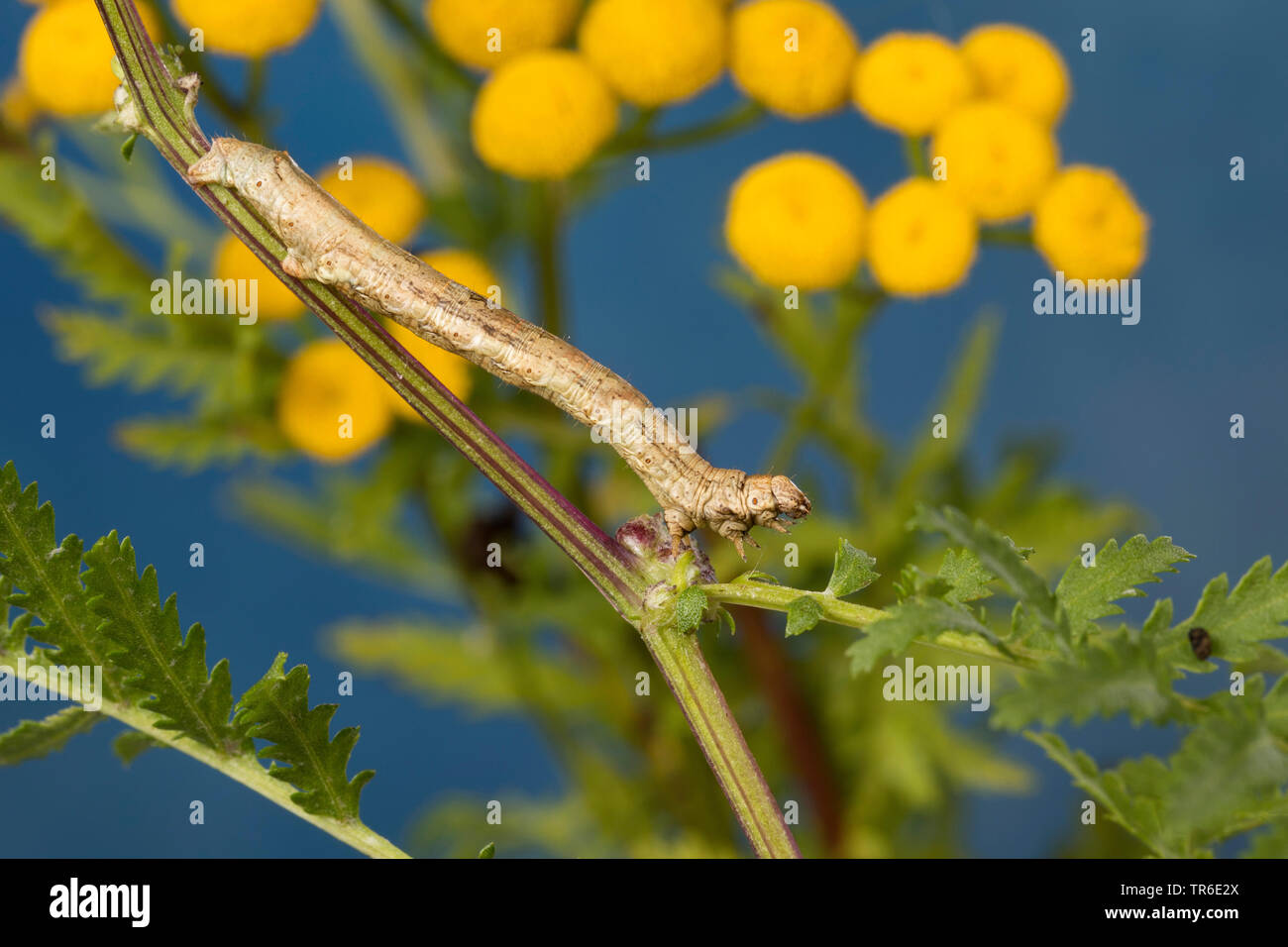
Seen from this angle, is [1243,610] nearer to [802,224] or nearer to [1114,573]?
[1114,573]

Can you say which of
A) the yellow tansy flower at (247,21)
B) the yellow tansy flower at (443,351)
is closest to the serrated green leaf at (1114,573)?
the yellow tansy flower at (443,351)

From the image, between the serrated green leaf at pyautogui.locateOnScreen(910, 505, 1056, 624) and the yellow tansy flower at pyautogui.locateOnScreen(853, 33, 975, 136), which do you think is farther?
the yellow tansy flower at pyautogui.locateOnScreen(853, 33, 975, 136)

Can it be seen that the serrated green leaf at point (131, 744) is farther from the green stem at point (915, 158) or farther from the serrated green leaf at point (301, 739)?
the green stem at point (915, 158)

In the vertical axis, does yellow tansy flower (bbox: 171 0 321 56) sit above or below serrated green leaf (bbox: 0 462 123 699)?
above

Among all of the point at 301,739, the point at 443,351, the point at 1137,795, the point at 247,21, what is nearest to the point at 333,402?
the point at 443,351

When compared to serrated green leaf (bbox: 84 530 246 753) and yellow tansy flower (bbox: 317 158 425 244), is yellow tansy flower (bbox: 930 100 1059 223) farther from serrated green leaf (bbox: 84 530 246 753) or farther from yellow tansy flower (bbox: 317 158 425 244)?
serrated green leaf (bbox: 84 530 246 753)

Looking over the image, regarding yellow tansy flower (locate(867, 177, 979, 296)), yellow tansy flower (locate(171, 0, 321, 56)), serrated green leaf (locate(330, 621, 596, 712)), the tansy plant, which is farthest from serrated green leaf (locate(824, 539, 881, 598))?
serrated green leaf (locate(330, 621, 596, 712))
